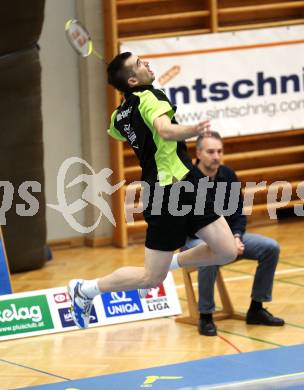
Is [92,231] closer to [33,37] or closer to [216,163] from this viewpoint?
[33,37]

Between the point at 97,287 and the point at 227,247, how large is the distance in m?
0.89

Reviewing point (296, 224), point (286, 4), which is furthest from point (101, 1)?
point (296, 224)

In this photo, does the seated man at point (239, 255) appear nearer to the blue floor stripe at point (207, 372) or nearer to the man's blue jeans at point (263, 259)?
the man's blue jeans at point (263, 259)

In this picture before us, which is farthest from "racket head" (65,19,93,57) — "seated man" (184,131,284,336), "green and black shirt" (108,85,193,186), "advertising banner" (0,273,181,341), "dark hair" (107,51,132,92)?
"advertising banner" (0,273,181,341)

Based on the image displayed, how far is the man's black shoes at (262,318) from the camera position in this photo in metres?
7.20

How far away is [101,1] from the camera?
10164mm

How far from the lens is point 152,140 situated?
5895mm

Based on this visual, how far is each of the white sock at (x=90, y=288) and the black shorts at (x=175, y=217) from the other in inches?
19.5

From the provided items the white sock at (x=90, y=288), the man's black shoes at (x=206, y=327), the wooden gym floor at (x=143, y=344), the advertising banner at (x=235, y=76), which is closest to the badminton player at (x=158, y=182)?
the white sock at (x=90, y=288)

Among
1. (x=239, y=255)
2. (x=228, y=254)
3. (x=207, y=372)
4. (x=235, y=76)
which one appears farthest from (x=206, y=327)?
(x=235, y=76)

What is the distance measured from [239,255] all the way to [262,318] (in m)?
0.50

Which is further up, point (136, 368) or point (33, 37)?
point (33, 37)

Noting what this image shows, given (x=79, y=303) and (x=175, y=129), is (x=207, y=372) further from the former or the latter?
(x=175, y=129)

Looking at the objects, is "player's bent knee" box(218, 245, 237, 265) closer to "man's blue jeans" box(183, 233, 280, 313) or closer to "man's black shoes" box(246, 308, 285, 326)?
"man's blue jeans" box(183, 233, 280, 313)
